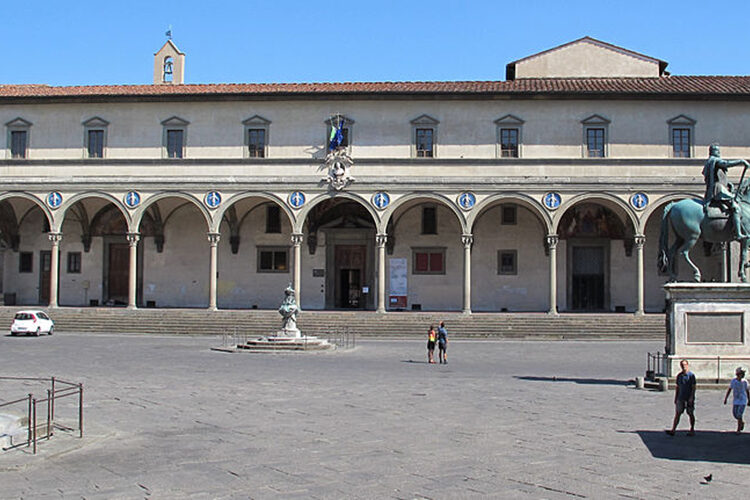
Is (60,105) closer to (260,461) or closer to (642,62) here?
(642,62)

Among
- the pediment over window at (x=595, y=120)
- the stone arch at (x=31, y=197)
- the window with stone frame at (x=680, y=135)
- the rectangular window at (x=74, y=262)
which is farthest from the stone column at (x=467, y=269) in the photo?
the rectangular window at (x=74, y=262)

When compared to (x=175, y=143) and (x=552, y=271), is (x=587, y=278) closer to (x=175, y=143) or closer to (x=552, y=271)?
(x=552, y=271)

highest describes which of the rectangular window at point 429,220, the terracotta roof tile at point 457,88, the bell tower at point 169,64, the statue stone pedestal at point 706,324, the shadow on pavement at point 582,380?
the bell tower at point 169,64

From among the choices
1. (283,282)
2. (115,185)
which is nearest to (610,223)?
(283,282)

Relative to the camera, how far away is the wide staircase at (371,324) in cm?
3008

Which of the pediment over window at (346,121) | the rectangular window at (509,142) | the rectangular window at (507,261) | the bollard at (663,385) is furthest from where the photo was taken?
the rectangular window at (507,261)

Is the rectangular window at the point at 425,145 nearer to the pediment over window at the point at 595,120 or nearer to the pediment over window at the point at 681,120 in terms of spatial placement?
the pediment over window at the point at 595,120

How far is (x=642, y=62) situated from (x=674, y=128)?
259 inches

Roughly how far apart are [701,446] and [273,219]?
2890 centimetres

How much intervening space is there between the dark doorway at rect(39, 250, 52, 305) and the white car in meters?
9.18

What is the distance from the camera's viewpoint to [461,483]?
25.6 feet

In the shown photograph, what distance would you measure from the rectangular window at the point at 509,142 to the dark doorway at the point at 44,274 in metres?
22.0

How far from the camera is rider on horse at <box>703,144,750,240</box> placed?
15609mm

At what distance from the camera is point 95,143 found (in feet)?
114
